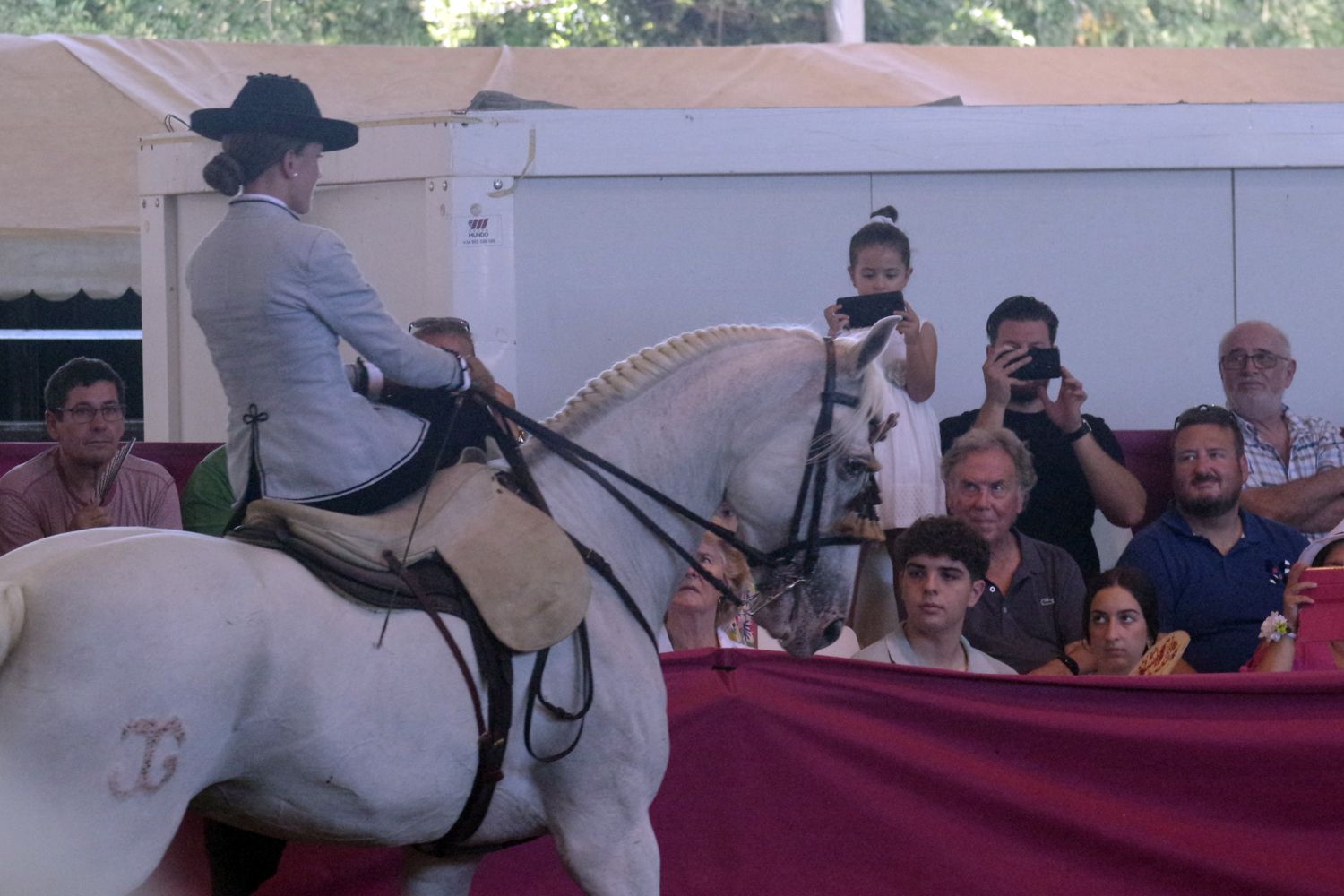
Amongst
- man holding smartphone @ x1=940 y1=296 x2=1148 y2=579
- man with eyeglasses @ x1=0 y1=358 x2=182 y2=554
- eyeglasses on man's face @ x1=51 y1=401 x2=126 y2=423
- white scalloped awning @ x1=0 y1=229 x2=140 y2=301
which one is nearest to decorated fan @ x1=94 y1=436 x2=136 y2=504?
man with eyeglasses @ x1=0 y1=358 x2=182 y2=554

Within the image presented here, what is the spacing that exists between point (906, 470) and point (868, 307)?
0.62 meters

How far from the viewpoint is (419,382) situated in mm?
3467

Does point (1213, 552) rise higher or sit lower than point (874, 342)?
lower

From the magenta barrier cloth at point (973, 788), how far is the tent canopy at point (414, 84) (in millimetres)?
6059

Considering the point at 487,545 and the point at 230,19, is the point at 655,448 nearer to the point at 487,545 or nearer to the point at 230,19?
the point at 487,545

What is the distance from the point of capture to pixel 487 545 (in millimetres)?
3326

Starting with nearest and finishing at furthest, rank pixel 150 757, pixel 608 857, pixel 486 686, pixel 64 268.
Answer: pixel 150 757, pixel 486 686, pixel 608 857, pixel 64 268

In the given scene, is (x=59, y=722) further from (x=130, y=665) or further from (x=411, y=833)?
(x=411, y=833)

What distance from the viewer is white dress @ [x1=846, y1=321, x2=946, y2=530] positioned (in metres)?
5.76

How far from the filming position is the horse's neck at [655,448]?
3683 millimetres

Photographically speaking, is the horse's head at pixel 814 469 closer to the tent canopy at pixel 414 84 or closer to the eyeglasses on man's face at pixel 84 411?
the eyeglasses on man's face at pixel 84 411

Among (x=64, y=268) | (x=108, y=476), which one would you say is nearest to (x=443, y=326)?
(x=108, y=476)

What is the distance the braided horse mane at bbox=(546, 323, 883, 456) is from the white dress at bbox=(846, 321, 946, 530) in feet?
6.42

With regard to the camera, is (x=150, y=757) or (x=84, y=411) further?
(x=84, y=411)
